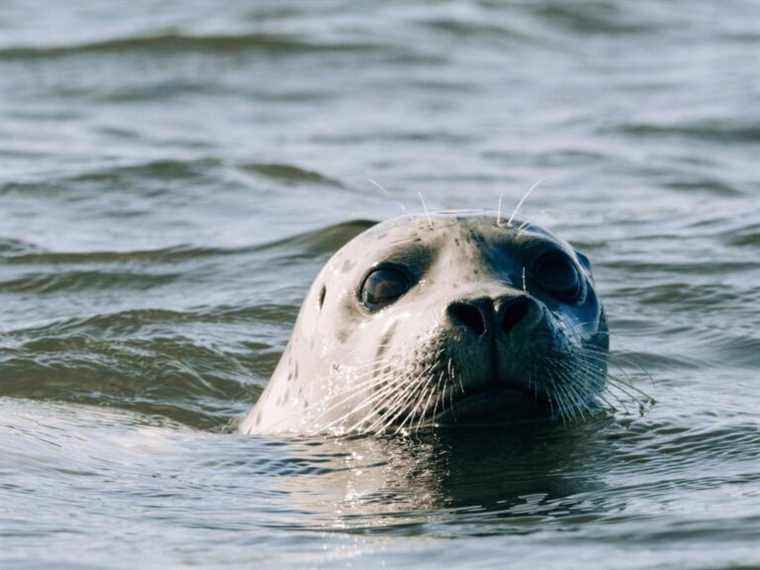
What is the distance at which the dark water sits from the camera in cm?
396

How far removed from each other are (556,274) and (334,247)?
393 cm

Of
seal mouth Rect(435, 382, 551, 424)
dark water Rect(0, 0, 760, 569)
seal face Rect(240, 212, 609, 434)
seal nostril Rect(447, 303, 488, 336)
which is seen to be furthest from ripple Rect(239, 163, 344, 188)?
seal nostril Rect(447, 303, 488, 336)

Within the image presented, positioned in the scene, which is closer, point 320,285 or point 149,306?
point 320,285

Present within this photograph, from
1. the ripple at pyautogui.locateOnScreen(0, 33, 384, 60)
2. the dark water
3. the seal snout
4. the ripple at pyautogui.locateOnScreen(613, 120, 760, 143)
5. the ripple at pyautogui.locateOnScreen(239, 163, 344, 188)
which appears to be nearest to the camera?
the dark water

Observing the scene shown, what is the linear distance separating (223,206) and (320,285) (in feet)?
15.3

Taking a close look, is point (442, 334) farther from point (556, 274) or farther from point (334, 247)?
point (334, 247)

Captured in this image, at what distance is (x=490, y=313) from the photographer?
14.4 feet

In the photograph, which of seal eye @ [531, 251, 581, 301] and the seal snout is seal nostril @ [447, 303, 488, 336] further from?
seal eye @ [531, 251, 581, 301]

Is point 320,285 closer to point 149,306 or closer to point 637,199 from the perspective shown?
point 149,306

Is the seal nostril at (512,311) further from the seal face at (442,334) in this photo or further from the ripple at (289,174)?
the ripple at (289,174)

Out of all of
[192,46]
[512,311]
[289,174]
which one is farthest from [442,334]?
[192,46]

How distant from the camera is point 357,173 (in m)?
10.9

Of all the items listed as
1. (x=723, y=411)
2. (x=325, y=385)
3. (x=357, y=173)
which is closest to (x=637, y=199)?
(x=357, y=173)

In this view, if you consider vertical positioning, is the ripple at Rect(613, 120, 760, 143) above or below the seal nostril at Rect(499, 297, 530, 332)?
above
